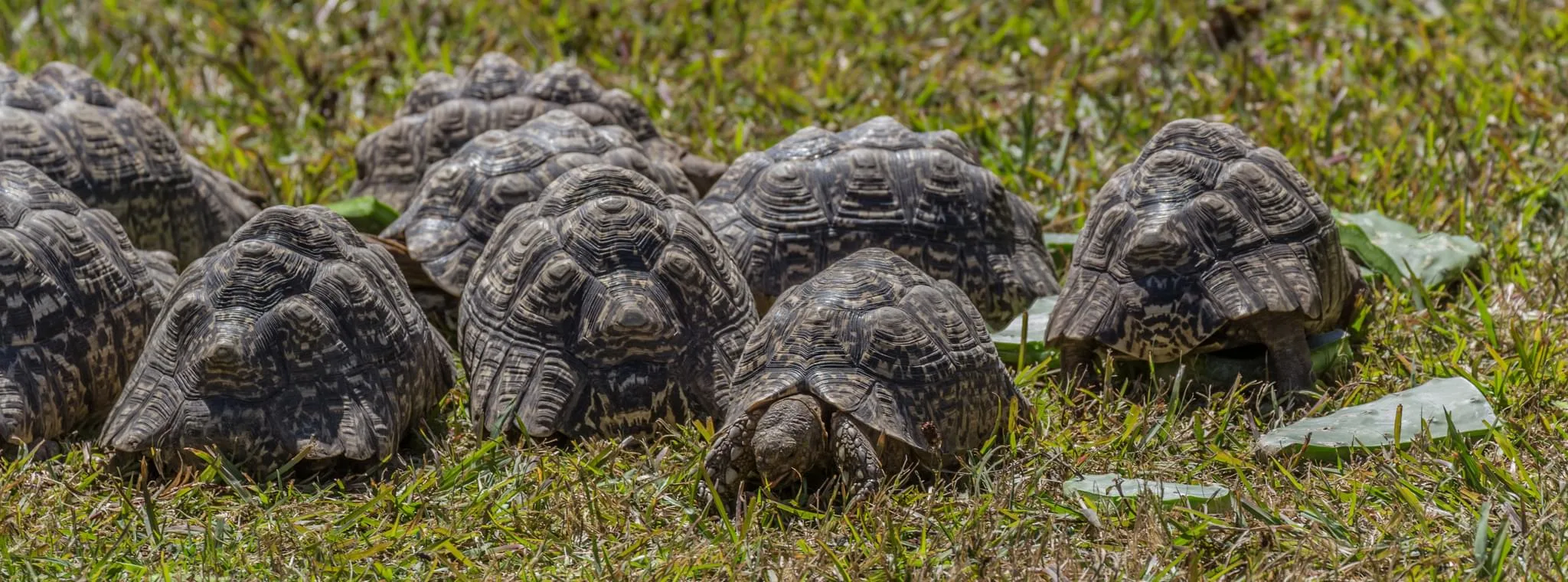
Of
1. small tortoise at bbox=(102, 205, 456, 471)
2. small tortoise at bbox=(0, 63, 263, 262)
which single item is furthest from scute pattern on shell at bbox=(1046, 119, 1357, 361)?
small tortoise at bbox=(0, 63, 263, 262)

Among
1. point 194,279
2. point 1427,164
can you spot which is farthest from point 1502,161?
point 194,279

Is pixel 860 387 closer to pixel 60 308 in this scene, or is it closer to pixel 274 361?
pixel 274 361

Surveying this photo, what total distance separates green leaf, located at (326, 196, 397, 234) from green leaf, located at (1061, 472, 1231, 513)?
2842 mm

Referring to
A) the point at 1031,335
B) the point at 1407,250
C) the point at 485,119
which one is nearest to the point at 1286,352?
the point at 1031,335

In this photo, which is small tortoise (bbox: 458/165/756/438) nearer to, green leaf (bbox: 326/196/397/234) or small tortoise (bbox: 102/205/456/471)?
small tortoise (bbox: 102/205/456/471)

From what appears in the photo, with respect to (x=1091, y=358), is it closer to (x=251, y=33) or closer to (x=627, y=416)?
(x=627, y=416)

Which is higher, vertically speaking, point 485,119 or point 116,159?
point 116,159

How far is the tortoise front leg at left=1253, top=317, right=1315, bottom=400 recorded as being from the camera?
14.4 feet

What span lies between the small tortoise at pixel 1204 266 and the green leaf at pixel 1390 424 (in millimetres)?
222

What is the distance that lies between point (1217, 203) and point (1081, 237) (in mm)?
A: 413

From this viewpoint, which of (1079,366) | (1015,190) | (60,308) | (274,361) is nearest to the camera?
(274,361)

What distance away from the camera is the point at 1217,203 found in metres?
4.46

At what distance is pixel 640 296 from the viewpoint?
4238 mm

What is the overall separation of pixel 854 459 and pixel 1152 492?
0.68 meters
